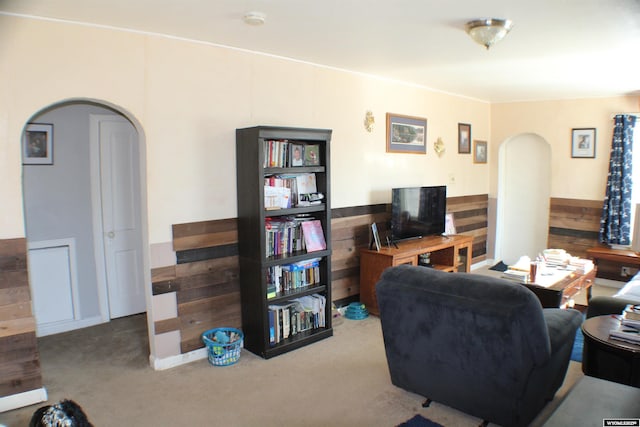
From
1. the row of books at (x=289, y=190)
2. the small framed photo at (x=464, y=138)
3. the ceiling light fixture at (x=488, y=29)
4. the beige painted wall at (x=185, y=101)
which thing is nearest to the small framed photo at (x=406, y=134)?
the beige painted wall at (x=185, y=101)

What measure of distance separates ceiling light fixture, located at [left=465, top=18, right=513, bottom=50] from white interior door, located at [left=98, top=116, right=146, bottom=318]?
316cm

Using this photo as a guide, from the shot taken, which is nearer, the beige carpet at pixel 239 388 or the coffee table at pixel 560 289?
the beige carpet at pixel 239 388

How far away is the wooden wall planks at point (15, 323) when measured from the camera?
2.71 metres

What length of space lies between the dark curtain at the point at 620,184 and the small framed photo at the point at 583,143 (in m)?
Answer: 0.25

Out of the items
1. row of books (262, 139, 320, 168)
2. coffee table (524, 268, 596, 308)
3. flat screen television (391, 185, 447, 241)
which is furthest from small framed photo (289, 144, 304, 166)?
coffee table (524, 268, 596, 308)

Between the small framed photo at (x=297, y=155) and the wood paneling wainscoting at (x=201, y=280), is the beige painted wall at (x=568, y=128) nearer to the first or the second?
the small framed photo at (x=297, y=155)

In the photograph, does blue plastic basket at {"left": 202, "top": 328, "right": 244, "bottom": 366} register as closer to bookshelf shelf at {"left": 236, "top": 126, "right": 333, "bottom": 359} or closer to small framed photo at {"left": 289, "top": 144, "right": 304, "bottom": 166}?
bookshelf shelf at {"left": 236, "top": 126, "right": 333, "bottom": 359}

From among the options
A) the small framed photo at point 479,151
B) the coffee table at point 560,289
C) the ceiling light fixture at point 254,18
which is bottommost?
the coffee table at point 560,289

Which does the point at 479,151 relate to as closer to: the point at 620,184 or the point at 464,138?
the point at 464,138

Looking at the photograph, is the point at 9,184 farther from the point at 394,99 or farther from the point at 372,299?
the point at 394,99

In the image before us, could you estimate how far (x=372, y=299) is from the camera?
4.43 m

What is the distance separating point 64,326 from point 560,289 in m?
4.34

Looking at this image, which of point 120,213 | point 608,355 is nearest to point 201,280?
point 120,213

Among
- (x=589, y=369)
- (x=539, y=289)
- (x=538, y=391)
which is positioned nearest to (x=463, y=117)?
(x=539, y=289)
